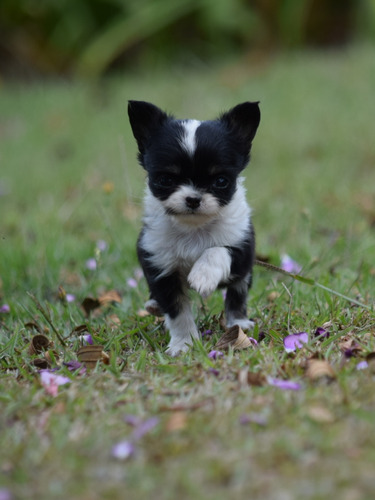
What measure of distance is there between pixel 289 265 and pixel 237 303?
0.99m

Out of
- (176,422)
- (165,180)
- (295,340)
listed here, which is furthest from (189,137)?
(176,422)

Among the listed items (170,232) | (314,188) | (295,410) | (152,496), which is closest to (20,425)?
(152,496)

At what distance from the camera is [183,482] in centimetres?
222

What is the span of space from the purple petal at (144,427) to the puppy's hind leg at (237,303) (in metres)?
1.18

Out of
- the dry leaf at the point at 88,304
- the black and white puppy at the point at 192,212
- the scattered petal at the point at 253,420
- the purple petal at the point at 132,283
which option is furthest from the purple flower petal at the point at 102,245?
the scattered petal at the point at 253,420

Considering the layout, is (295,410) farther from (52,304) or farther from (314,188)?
(314,188)

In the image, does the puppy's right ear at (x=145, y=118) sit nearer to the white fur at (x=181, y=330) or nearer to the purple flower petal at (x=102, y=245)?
the white fur at (x=181, y=330)

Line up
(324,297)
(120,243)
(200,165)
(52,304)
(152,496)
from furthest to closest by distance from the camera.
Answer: (120,243) < (52,304) < (324,297) < (200,165) < (152,496)

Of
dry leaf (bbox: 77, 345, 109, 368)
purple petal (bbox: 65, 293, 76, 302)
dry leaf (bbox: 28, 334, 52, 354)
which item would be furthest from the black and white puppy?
purple petal (bbox: 65, 293, 76, 302)

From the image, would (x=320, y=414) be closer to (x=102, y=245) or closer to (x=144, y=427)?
(x=144, y=427)

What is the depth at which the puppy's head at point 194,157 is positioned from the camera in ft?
10.8

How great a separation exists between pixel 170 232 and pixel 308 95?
23.9ft

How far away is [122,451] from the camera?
2.38 m

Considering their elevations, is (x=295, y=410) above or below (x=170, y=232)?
below
